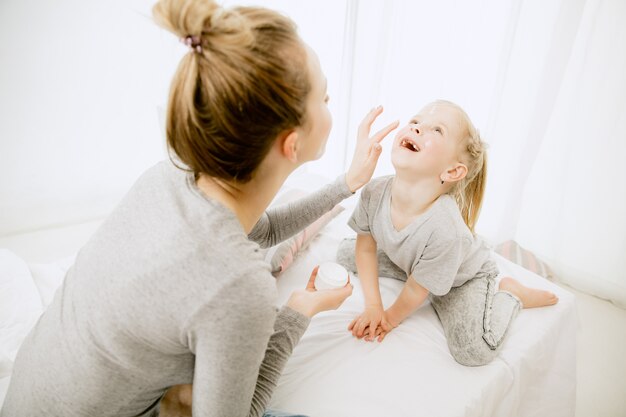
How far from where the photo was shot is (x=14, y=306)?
3.27 feet

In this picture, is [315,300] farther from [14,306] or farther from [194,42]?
[14,306]

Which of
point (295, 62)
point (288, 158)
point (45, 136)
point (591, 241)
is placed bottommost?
point (591, 241)

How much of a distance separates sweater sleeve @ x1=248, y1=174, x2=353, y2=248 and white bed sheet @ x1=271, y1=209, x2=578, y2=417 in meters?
0.23

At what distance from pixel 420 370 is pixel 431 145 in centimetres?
61

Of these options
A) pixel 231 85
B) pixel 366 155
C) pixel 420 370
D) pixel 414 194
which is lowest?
pixel 420 370

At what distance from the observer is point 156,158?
1.97 metres

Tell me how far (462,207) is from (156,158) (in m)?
1.53

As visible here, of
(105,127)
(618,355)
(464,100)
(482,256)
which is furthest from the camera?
(464,100)

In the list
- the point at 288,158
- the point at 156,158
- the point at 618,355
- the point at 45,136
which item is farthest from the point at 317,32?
the point at 618,355

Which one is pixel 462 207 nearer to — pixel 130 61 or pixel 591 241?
pixel 591 241

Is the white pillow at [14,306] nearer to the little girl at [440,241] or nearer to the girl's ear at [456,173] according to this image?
the little girl at [440,241]

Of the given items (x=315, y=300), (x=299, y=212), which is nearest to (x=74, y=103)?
(x=299, y=212)

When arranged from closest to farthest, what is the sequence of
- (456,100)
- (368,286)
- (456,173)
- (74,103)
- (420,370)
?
(420,370) < (456,173) < (368,286) < (74,103) < (456,100)

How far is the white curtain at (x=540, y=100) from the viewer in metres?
1.59
